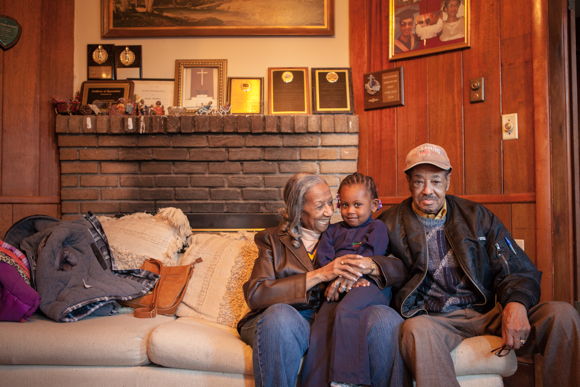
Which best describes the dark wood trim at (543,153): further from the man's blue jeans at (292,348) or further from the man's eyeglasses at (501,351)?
the man's blue jeans at (292,348)

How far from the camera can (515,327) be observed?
139 centimetres

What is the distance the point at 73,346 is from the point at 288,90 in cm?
213

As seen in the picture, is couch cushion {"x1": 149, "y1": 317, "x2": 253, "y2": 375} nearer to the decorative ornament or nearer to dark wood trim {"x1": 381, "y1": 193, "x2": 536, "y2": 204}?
dark wood trim {"x1": 381, "y1": 193, "x2": 536, "y2": 204}

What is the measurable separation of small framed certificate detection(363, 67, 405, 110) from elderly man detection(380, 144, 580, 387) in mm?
1017

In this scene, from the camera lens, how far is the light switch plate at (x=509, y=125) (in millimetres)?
2170

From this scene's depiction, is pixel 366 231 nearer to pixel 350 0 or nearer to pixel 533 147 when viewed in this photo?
pixel 533 147

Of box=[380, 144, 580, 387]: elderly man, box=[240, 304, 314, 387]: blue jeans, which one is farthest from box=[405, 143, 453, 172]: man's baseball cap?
box=[240, 304, 314, 387]: blue jeans

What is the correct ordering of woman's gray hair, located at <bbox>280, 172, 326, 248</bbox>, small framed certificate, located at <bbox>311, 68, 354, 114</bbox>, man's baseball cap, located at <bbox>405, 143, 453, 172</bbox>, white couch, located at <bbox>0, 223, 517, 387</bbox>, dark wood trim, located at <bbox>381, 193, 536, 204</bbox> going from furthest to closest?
small framed certificate, located at <bbox>311, 68, 354, 114</bbox>
dark wood trim, located at <bbox>381, 193, 536, 204</bbox>
woman's gray hair, located at <bbox>280, 172, 326, 248</bbox>
man's baseball cap, located at <bbox>405, 143, 453, 172</bbox>
white couch, located at <bbox>0, 223, 517, 387</bbox>

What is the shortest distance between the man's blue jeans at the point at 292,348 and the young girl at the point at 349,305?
4cm

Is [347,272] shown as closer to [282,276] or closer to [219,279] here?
[282,276]

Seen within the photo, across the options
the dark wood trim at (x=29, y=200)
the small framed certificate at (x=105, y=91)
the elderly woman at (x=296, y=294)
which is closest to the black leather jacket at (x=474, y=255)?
the elderly woman at (x=296, y=294)

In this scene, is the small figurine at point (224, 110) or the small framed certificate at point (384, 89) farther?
the small figurine at point (224, 110)

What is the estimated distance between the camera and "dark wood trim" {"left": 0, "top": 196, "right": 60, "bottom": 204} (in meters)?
2.68

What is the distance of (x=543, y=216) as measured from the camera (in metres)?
2.05
